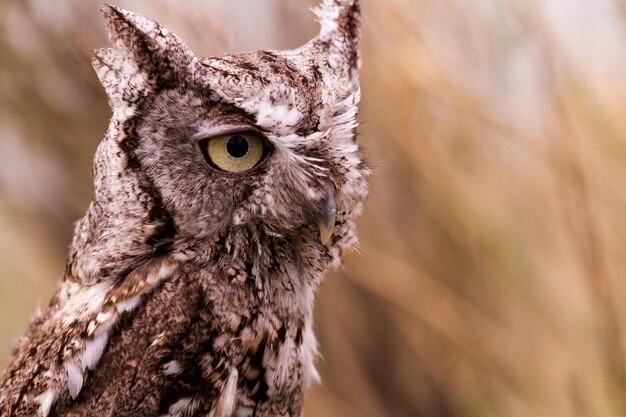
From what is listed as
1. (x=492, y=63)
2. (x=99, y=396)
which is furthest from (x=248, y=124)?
(x=492, y=63)

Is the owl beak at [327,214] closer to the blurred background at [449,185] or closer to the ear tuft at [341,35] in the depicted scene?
the ear tuft at [341,35]

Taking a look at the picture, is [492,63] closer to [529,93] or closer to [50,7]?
[529,93]

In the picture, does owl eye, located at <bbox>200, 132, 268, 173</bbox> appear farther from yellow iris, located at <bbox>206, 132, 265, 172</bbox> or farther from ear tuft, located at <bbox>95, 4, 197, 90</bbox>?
ear tuft, located at <bbox>95, 4, 197, 90</bbox>

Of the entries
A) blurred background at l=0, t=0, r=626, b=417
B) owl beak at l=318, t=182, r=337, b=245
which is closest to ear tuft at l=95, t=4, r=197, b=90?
owl beak at l=318, t=182, r=337, b=245

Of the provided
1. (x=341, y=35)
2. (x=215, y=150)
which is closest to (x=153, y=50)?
(x=215, y=150)

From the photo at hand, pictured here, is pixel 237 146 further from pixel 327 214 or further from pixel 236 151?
pixel 327 214

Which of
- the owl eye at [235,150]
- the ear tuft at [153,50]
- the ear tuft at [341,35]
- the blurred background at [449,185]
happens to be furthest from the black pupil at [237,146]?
the blurred background at [449,185]
